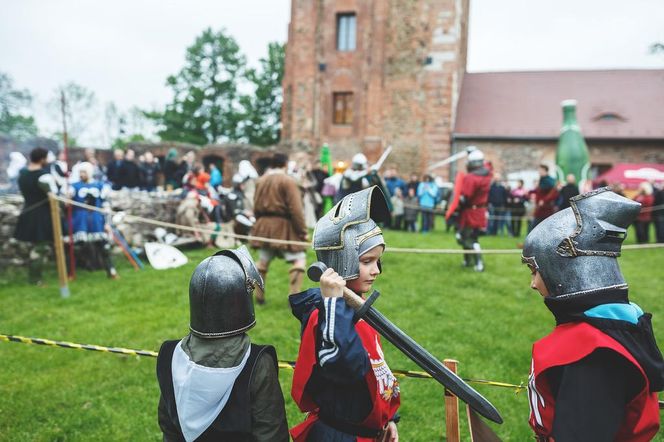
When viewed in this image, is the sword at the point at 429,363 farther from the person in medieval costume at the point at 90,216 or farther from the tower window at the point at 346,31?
the tower window at the point at 346,31

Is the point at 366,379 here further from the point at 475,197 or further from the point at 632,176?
the point at 632,176

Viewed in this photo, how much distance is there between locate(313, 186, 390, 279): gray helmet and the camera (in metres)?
1.79

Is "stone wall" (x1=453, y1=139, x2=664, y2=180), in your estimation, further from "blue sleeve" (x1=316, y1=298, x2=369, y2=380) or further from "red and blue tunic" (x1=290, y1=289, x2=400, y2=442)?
"blue sleeve" (x1=316, y1=298, x2=369, y2=380)

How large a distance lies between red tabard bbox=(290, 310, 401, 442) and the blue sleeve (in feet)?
0.39

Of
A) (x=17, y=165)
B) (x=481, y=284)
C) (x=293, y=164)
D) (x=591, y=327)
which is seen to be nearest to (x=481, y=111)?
(x=293, y=164)

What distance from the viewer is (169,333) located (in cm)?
489

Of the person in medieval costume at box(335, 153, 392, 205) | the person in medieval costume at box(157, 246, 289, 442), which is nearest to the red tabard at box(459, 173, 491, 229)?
the person in medieval costume at box(335, 153, 392, 205)

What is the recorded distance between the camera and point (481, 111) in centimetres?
2191

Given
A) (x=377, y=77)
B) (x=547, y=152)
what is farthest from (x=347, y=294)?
(x=547, y=152)

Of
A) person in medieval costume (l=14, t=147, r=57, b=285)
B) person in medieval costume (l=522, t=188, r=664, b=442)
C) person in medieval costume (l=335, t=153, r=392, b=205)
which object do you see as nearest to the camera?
person in medieval costume (l=522, t=188, r=664, b=442)

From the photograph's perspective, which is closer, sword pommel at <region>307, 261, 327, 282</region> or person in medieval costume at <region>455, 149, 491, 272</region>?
sword pommel at <region>307, 261, 327, 282</region>

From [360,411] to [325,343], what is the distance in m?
0.35

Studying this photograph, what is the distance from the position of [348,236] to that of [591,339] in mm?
848

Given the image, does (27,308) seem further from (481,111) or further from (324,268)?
(481,111)
